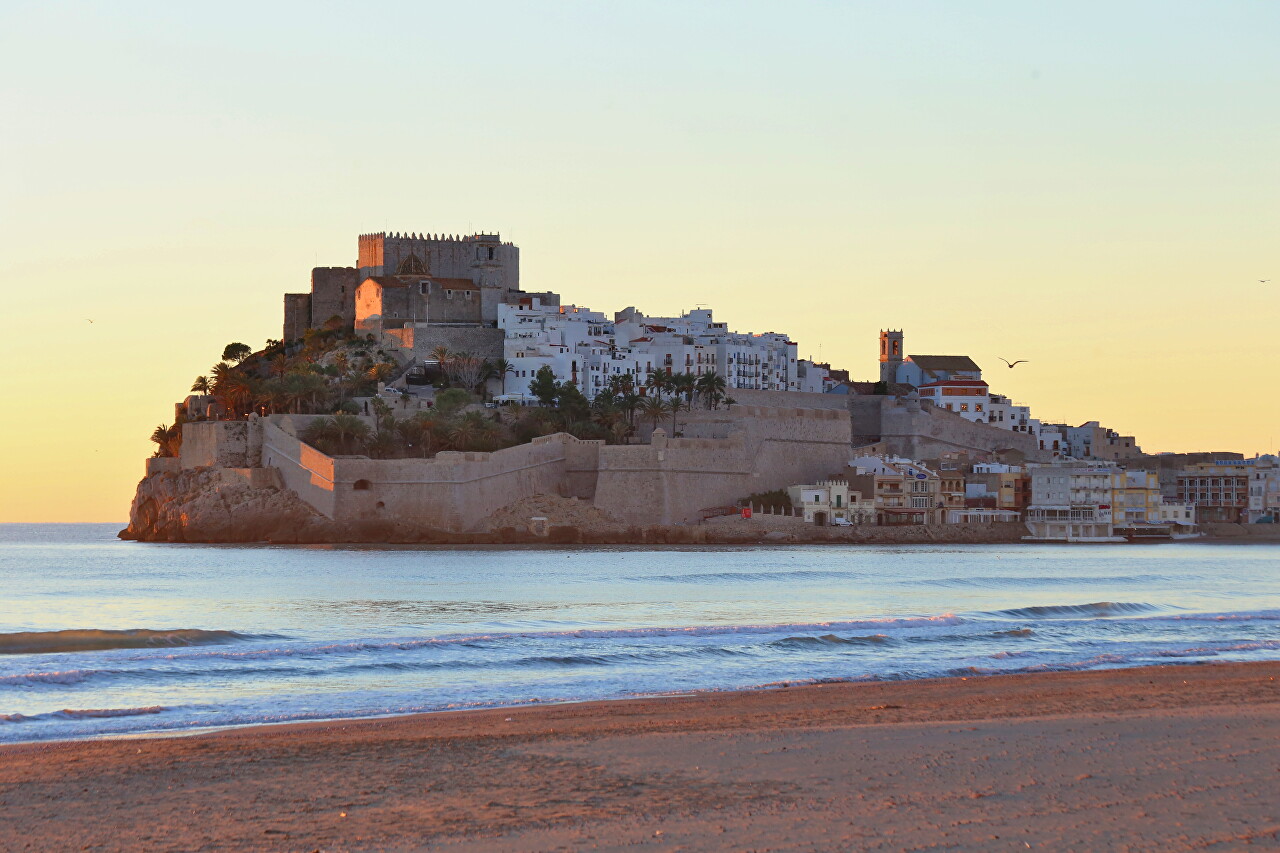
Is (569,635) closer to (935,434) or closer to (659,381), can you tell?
(659,381)

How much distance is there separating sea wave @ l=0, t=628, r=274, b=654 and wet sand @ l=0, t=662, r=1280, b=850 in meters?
6.56

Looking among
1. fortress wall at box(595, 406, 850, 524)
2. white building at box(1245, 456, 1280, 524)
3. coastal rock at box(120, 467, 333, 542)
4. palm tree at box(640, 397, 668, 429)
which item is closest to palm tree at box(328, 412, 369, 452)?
coastal rock at box(120, 467, 333, 542)

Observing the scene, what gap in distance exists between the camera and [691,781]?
768 centimetres

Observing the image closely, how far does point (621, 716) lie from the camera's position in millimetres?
10383

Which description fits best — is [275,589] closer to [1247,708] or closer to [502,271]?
[1247,708]

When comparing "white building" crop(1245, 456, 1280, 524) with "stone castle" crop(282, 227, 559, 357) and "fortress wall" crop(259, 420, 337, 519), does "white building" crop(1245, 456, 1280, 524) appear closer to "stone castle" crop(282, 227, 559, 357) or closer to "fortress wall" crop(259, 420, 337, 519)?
"stone castle" crop(282, 227, 559, 357)

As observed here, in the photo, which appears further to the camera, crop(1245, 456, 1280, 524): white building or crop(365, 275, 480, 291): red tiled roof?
crop(1245, 456, 1280, 524): white building

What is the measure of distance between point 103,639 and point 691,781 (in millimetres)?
10686

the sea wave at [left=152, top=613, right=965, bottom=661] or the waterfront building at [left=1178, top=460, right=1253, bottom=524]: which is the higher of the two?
the waterfront building at [left=1178, top=460, right=1253, bottom=524]

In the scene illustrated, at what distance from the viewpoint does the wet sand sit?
6.47 m

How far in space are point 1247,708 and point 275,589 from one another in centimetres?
1996

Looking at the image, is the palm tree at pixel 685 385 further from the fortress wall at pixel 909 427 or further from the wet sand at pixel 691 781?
the wet sand at pixel 691 781

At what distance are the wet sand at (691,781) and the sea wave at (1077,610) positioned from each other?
945 centimetres

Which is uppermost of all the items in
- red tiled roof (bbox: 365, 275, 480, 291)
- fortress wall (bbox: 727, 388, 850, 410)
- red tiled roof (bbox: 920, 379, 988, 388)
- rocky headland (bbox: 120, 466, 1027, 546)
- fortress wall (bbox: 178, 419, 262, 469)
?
red tiled roof (bbox: 365, 275, 480, 291)
